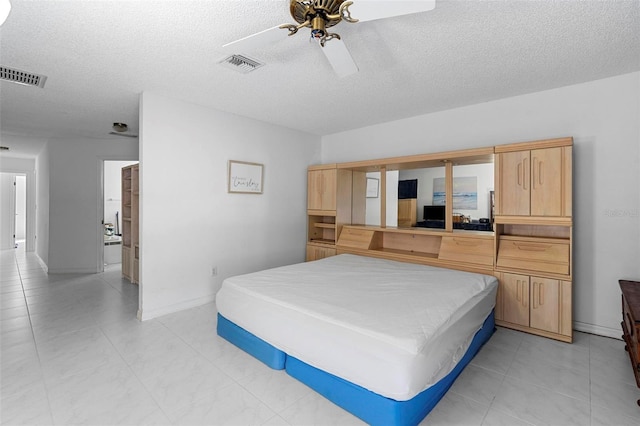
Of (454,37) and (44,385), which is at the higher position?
(454,37)

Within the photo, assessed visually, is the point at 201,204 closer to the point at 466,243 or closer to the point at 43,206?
the point at 466,243

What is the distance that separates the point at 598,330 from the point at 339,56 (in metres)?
3.49

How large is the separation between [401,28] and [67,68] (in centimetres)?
284

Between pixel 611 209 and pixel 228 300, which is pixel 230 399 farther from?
pixel 611 209

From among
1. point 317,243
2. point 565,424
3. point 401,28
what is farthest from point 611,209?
point 317,243

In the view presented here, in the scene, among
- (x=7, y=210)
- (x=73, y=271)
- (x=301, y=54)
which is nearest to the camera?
(x=301, y=54)

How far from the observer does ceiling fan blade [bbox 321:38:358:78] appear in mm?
1893

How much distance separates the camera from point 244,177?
414 centimetres

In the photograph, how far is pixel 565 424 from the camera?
5.64ft

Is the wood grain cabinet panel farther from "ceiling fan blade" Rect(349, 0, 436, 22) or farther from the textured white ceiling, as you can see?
"ceiling fan blade" Rect(349, 0, 436, 22)

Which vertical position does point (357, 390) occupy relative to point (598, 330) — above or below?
above

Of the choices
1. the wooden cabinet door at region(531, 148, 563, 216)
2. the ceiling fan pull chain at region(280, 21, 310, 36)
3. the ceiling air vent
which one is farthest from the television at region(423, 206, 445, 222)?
the ceiling fan pull chain at region(280, 21, 310, 36)

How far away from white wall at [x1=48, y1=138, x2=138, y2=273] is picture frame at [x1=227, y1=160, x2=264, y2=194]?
2.80 m

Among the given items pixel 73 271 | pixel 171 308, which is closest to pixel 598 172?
pixel 171 308
